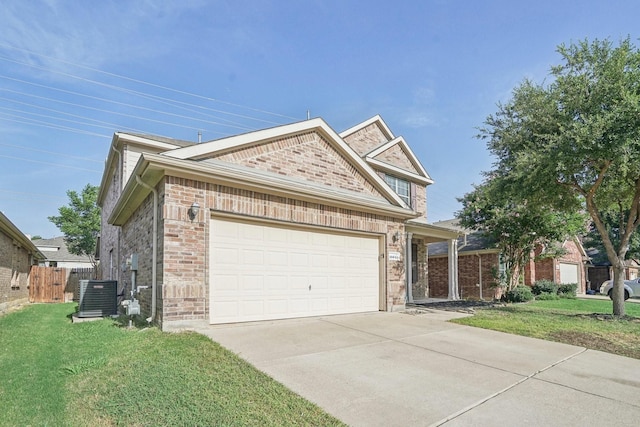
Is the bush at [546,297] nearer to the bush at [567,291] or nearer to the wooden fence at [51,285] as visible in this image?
the bush at [567,291]

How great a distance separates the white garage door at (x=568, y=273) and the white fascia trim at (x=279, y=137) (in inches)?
729

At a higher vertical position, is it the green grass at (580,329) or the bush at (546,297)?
the green grass at (580,329)

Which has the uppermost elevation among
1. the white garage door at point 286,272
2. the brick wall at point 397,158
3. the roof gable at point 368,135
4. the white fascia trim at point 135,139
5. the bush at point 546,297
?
the roof gable at point 368,135

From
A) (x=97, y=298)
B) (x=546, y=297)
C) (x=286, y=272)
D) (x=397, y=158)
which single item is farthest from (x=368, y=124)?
(x=97, y=298)

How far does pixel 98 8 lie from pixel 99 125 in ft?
39.7

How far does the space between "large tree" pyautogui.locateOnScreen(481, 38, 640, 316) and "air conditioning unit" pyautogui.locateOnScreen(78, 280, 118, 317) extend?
1183 centimetres

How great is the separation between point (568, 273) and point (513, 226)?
11.6 meters

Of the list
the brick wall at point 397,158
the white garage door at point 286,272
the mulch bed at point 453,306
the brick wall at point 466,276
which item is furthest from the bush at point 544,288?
the white garage door at point 286,272

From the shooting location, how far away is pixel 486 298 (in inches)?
776

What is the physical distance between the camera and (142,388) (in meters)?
4.07

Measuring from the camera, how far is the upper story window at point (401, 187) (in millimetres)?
17102

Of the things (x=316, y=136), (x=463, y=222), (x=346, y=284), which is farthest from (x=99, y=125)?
(x=463, y=222)

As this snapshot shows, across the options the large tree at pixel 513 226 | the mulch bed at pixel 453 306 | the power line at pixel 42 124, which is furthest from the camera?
the power line at pixel 42 124

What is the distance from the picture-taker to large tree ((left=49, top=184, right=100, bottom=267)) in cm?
3291
